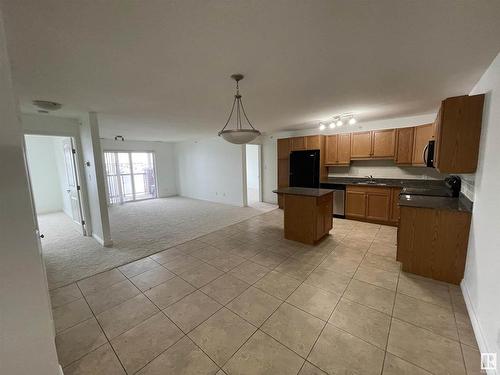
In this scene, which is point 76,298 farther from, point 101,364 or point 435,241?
point 435,241

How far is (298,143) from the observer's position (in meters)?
5.64

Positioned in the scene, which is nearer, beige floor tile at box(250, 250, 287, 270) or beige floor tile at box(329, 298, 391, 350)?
beige floor tile at box(329, 298, 391, 350)

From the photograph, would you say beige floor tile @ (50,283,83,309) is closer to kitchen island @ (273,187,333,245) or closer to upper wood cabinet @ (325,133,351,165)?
kitchen island @ (273,187,333,245)

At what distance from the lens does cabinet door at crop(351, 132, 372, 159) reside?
466 centimetres

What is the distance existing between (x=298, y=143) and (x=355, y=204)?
7.13ft

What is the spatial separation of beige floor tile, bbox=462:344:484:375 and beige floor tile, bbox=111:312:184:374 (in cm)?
217

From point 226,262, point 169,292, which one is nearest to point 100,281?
point 169,292

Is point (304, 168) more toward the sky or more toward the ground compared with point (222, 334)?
more toward the sky

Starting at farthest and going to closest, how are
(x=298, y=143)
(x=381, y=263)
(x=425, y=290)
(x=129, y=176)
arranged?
(x=129, y=176)
(x=298, y=143)
(x=381, y=263)
(x=425, y=290)

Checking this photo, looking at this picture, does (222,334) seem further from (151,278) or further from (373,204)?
(373,204)

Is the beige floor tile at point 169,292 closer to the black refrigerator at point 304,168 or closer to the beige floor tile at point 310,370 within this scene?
the beige floor tile at point 310,370

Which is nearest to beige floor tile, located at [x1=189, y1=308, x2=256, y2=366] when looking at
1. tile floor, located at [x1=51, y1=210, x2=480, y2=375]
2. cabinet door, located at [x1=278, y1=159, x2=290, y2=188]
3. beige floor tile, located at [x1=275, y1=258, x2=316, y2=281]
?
tile floor, located at [x1=51, y1=210, x2=480, y2=375]

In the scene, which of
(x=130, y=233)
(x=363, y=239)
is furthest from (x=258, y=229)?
(x=130, y=233)

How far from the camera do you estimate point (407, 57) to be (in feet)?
5.96
